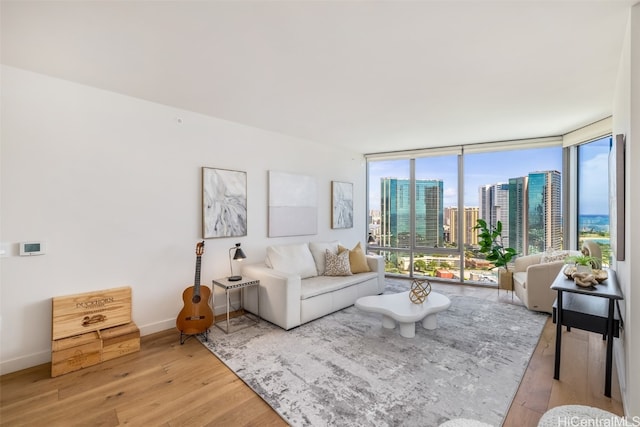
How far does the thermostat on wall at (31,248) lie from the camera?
7.91ft

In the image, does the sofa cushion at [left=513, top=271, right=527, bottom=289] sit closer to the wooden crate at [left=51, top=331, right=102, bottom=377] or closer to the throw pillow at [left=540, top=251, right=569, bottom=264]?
the throw pillow at [left=540, top=251, right=569, bottom=264]

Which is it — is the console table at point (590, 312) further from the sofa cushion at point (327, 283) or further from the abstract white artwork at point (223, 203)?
the abstract white artwork at point (223, 203)

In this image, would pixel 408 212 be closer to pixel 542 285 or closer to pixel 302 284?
pixel 542 285

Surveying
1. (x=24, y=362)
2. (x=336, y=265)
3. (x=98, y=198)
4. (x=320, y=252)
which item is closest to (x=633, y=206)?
(x=336, y=265)

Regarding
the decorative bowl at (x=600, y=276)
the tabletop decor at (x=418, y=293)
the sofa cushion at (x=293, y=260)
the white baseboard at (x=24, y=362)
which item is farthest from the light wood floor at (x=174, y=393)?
the sofa cushion at (x=293, y=260)

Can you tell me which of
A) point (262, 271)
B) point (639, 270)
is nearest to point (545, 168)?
point (639, 270)

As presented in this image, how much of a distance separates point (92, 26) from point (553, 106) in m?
4.26

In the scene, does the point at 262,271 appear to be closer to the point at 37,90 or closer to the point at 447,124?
the point at 37,90

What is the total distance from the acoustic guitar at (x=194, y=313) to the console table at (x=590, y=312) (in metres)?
3.13

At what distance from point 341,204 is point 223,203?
2.45 metres

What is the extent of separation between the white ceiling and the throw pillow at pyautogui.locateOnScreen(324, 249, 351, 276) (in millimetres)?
2032

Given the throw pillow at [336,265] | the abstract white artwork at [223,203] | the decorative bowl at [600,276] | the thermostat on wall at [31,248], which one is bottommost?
the throw pillow at [336,265]

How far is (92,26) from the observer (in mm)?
1852

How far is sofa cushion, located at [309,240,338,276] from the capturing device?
431 centimetres
